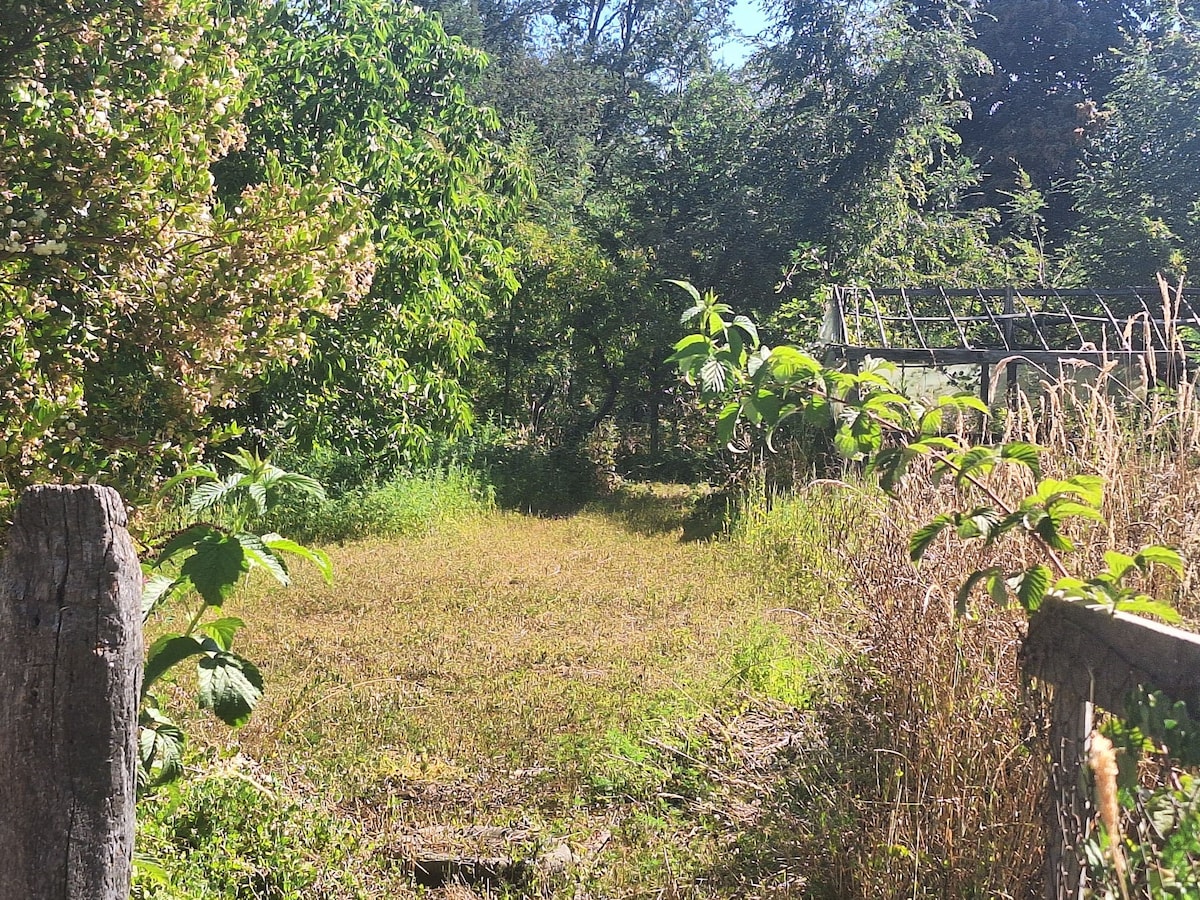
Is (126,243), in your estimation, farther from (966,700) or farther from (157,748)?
(966,700)

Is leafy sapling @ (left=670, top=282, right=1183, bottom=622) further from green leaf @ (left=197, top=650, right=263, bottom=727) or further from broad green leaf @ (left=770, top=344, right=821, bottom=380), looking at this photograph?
green leaf @ (left=197, top=650, right=263, bottom=727)

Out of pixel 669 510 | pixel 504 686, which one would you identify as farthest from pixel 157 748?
pixel 669 510

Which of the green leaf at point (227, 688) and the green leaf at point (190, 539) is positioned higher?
the green leaf at point (190, 539)

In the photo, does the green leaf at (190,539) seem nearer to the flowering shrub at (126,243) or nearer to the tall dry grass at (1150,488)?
the tall dry grass at (1150,488)

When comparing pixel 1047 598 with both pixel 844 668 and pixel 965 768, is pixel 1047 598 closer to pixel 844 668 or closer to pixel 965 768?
pixel 965 768

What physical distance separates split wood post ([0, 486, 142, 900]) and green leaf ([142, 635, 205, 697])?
317mm

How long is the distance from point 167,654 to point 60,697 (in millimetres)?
415

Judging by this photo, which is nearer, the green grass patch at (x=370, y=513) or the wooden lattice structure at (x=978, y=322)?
the green grass patch at (x=370, y=513)

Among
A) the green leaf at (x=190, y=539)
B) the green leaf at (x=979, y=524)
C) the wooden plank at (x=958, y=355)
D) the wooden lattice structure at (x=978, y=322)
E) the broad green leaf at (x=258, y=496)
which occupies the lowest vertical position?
the green leaf at (x=190, y=539)

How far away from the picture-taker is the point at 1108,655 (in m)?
1.59

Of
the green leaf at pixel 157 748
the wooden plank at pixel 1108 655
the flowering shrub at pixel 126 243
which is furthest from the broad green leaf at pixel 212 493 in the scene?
the flowering shrub at pixel 126 243

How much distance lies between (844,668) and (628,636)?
278 centimetres

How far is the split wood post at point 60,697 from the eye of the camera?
1.51m

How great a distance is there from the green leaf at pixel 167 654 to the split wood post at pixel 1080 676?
1.58 m
